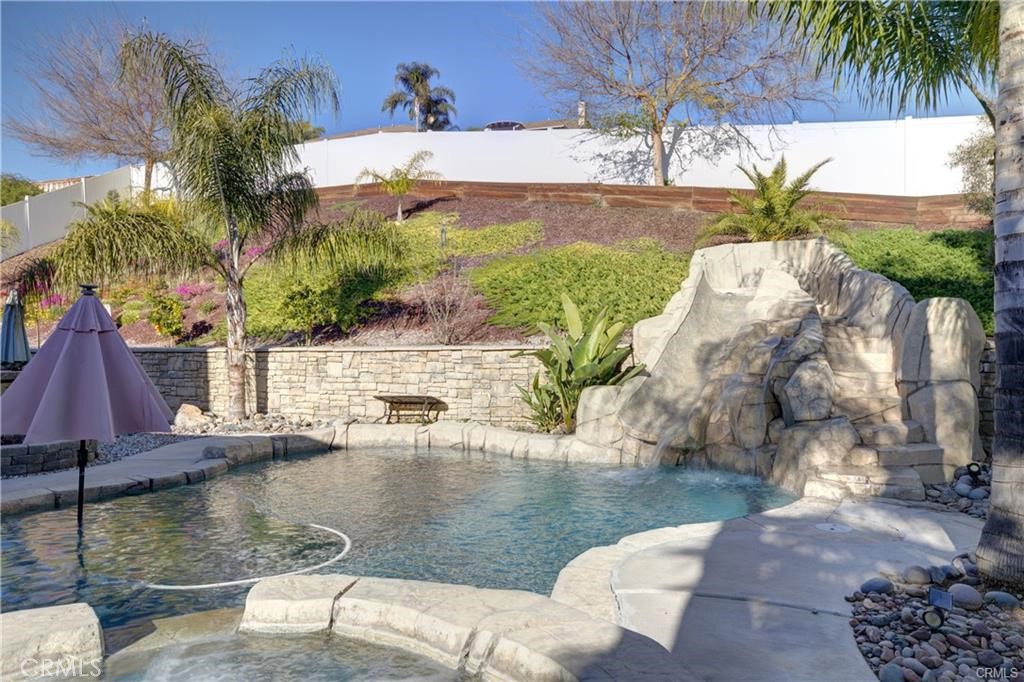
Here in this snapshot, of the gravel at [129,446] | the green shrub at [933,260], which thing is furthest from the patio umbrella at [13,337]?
the green shrub at [933,260]

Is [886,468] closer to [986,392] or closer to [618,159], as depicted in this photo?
[986,392]

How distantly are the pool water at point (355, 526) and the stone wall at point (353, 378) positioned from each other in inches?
110

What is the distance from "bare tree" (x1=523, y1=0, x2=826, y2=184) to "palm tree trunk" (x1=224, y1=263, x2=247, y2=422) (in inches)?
536

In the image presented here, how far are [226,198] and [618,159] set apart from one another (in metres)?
14.8

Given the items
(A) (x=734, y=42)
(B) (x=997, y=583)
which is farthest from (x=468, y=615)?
(A) (x=734, y=42)

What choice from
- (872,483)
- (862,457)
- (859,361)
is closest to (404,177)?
(859,361)

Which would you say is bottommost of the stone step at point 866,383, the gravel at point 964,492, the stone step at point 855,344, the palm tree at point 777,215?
the gravel at point 964,492

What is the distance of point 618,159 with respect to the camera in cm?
2347

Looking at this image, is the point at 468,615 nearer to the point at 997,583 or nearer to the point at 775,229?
the point at 997,583

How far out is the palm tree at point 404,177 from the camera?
21.6m

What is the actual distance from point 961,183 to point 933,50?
13655 mm

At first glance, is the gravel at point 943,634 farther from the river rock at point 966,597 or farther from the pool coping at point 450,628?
the pool coping at point 450,628

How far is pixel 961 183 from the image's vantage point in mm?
18922

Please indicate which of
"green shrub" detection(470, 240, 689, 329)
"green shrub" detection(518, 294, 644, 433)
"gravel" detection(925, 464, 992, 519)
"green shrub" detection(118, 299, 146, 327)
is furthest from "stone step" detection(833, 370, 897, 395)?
"green shrub" detection(118, 299, 146, 327)
